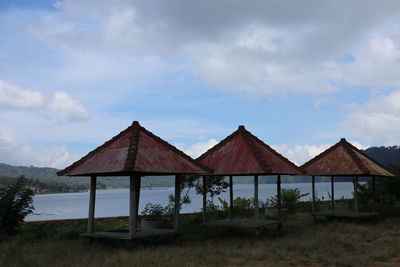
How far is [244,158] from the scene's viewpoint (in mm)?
16422

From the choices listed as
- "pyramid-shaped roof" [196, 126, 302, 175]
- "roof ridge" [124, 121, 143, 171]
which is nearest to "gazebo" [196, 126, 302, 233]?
"pyramid-shaped roof" [196, 126, 302, 175]

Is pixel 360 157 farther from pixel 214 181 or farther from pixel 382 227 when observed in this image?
pixel 214 181

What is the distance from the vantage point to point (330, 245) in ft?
43.2

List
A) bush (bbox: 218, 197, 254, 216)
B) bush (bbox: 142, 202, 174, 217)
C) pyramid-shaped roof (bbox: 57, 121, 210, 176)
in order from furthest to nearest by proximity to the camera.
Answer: bush (bbox: 218, 197, 254, 216) → bush (bbox: 142, 202, 174, 217) → pyramid-shaped roof (bbox: 57, 121, 210, 176)

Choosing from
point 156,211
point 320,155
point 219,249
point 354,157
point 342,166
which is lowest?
point 219,249

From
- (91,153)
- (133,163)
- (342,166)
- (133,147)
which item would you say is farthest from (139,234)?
(342,166)

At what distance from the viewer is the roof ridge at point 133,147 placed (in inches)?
503

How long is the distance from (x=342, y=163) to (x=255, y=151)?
6.06 m

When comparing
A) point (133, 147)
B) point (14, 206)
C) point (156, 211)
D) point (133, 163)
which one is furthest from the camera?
point (156, 211)

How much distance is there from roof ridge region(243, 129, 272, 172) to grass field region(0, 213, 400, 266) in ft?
8.15

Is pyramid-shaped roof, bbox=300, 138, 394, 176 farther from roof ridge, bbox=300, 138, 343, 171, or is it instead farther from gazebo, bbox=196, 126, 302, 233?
gazebo, bbox=196, 126, 302, 233

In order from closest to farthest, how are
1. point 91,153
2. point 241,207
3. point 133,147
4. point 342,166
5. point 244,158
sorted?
point 133,147
point 91,153
point 244,158
point 342,166
point 241,207

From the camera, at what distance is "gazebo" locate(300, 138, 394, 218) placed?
19.4 metres

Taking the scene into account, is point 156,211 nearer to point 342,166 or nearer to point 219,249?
point 219,249
